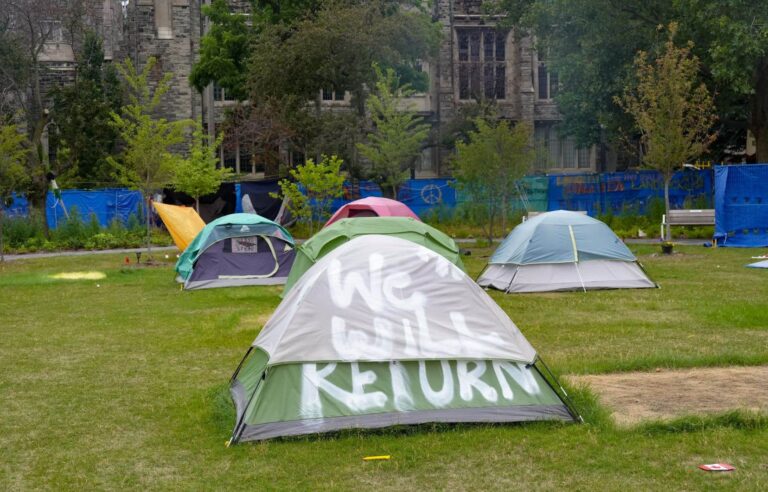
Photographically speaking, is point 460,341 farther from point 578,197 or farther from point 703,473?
point 578,197

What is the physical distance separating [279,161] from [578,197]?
1302cm

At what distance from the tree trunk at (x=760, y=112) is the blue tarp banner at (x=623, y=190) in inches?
74.1

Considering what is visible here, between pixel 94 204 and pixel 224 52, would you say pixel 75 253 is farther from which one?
pixel 224 52

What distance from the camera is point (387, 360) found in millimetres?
7676

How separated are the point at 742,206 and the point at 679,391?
1976cm

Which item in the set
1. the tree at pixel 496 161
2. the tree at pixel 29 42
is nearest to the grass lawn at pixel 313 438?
the tree at pixel 496 161

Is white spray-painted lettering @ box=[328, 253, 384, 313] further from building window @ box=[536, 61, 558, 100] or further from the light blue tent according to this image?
building window @ box=[536, 61, 558, 100]

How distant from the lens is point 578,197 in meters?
37.8

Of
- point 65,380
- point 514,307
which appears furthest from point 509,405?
point 514,307

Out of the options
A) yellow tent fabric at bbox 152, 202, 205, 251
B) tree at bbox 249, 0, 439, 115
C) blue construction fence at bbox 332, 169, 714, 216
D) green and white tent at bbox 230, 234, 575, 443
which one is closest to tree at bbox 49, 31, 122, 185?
tree at bbox 249, 0, 439, 115

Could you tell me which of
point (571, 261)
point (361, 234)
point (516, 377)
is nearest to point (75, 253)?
point (361, 234)

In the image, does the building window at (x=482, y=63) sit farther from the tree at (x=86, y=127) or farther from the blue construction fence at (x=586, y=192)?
the tree at (x=86, y=127)

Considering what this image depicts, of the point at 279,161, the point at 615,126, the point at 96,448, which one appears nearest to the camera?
the point at 96,448

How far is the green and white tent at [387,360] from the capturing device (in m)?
7.52
